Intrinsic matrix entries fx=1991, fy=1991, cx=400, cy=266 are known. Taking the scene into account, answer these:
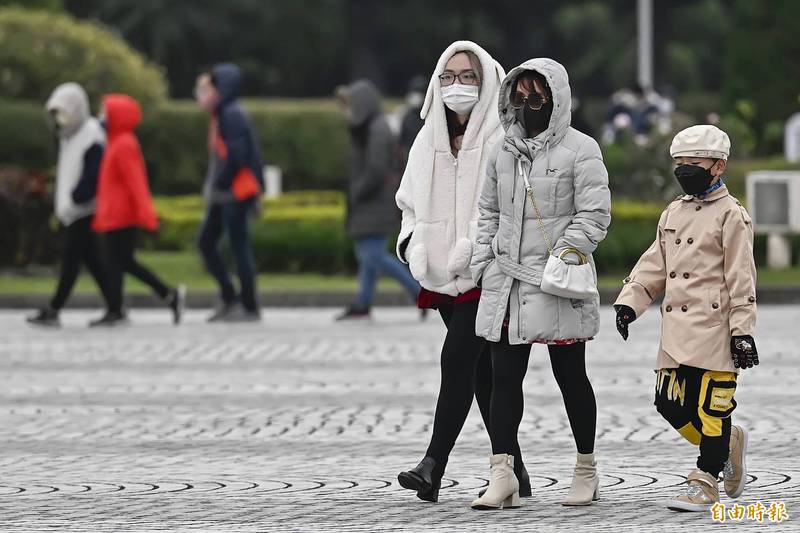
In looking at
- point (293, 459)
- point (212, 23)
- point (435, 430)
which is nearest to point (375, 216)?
point (293, 459)

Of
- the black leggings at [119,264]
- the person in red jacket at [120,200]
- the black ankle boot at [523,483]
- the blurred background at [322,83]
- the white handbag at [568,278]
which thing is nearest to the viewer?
the white handbag at [568,278]

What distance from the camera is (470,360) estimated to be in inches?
291

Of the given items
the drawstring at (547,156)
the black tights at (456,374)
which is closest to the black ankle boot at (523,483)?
the black tights at (456,374)

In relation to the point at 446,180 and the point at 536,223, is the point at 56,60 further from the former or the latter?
the point at 536,223

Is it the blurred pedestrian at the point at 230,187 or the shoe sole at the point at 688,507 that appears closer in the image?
the shoe sole at the point at 688,507

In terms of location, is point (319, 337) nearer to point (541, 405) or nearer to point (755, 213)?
point (541, 405)

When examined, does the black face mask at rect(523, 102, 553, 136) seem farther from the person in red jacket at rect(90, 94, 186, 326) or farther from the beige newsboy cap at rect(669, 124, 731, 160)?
the person in red jacket at rect(90, 94, 186, 326)

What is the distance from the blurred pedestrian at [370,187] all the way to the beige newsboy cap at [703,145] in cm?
824

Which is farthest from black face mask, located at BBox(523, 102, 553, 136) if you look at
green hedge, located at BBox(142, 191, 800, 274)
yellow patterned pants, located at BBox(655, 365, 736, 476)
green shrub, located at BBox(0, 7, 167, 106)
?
green shrub, located at BBox(0, 7, 167, 106)

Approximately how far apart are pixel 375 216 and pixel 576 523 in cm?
875

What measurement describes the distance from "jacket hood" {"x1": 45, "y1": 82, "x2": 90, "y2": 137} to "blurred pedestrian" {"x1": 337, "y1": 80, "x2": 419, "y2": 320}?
2007 millimetres

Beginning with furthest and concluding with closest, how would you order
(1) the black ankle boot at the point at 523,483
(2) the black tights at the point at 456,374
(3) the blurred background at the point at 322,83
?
(3) the blurred background at the point at 322,83 < (2) the black tights at the point at 456,374 < (1) the black ankle boot at the point at 523,483

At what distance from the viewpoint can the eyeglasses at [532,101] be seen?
23.3ft

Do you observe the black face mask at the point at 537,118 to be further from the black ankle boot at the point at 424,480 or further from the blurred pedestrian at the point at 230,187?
the blurred pedestrian at the point at 230,187
